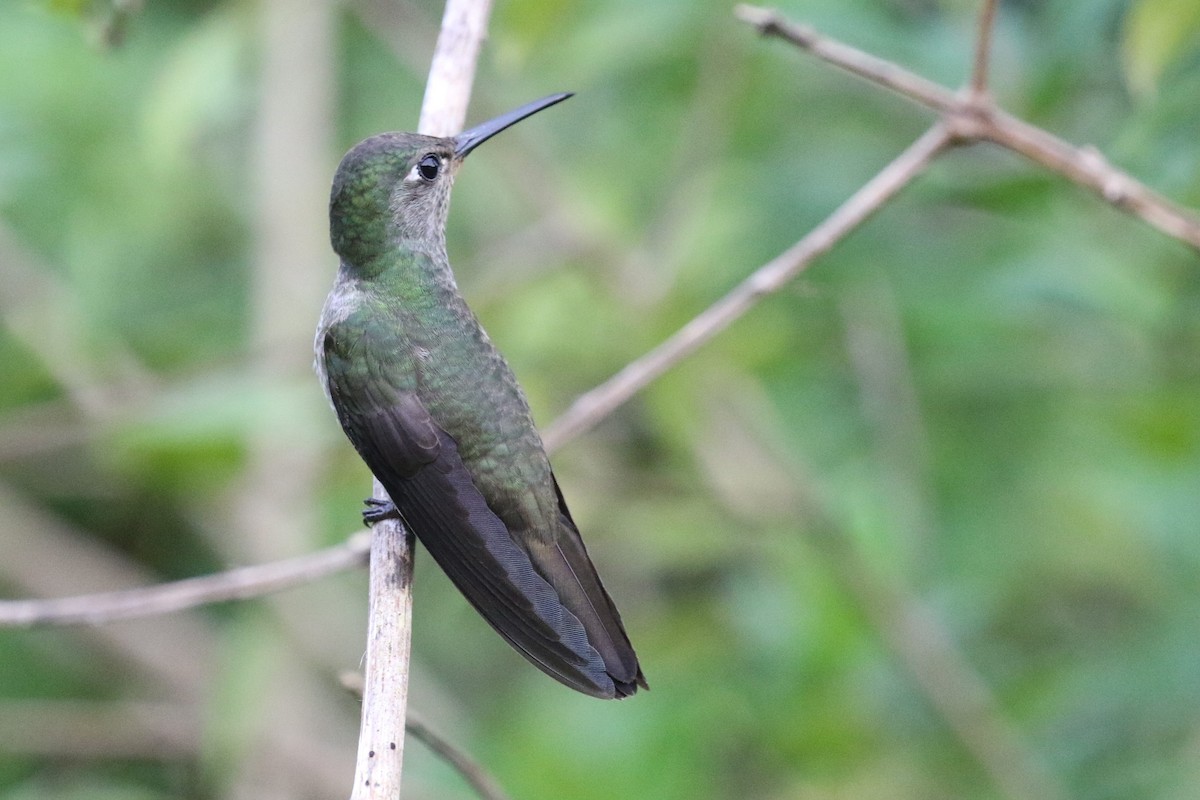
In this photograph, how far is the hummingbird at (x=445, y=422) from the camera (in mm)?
3230

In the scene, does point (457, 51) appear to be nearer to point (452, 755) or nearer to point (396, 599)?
point (396, 599)

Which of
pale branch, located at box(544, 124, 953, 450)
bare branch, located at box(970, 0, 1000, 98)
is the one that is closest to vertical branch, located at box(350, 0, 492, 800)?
pale branch, located at box(544, 124, 953, 450)

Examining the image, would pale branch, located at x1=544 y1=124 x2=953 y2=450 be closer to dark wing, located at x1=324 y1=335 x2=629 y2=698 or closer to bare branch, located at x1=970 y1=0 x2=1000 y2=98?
bare branch, located at x1=970 y1=0 x2=1000 y2=98

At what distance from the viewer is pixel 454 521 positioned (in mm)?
3320

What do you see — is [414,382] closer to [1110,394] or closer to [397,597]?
[397,597]

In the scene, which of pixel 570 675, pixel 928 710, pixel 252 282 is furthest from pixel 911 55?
pixel 252 282

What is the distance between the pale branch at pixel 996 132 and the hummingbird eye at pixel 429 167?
93cm

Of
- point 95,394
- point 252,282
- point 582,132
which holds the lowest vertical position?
point 95,394

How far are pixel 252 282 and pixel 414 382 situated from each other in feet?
10.2

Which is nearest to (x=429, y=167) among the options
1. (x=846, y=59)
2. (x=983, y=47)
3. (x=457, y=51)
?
(x=457, y=51)

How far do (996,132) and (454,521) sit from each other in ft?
5.19

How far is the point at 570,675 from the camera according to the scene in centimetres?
309

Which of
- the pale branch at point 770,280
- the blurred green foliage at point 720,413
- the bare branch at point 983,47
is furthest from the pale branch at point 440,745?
the bare branch at point 983,47

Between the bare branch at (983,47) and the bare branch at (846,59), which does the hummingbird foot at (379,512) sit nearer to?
the bare branch at (846,59)
